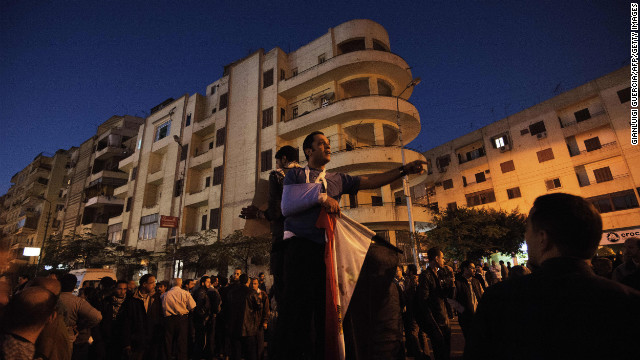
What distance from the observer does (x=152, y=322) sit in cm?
678

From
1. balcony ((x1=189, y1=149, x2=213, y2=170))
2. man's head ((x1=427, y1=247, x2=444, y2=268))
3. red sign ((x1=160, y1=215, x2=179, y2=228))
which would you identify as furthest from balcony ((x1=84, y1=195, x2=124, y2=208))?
man's head ((x1=427, y1=247, x2=444, y2=268))

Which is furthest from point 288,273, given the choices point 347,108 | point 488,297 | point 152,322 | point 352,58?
point 352,58

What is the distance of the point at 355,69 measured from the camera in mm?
25375

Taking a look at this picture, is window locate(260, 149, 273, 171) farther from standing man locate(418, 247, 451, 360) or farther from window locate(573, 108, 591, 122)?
window locate(573, 108, 591, 122)

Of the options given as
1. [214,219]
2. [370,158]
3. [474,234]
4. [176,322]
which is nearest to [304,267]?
[176,322]

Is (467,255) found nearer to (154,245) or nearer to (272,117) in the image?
(272,117)

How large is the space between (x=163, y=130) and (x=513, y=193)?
40.5 metres

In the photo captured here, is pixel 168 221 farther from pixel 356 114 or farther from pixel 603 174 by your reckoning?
pixel 603 174

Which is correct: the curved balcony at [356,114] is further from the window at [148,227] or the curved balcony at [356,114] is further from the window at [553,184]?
the window at [148,227]

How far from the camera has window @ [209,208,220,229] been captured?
1101 inches

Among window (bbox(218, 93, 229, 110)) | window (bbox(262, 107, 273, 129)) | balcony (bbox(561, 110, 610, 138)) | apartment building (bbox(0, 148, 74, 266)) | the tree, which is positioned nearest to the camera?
the tree

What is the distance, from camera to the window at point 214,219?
91.8 ft

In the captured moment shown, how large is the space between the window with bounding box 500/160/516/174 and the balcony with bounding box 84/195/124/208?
47426 millimetres

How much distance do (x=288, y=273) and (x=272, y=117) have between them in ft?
90.1
